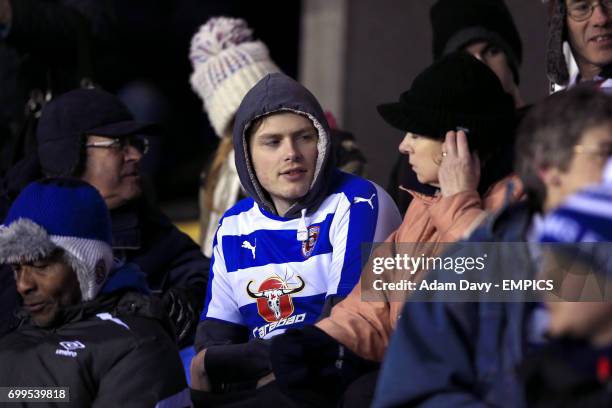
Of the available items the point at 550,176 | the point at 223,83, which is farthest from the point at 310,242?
the point at 223,83

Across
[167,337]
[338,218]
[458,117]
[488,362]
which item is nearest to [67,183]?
[167,337]

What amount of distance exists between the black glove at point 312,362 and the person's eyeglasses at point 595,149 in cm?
116

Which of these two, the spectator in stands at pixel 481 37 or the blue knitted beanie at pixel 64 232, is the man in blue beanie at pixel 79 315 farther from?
the spectator in stands at pixel 481 37

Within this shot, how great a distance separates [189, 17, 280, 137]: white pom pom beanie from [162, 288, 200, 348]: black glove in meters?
1.28

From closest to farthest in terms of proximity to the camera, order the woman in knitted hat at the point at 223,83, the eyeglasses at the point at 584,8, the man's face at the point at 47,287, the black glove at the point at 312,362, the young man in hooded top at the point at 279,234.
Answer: the black glove at the point at 312,362, the man's face at the point at 47,287, the young man in hooded top at the point at 279,234, the eyeglasses at the point at 584,8, the woman in knitted hat at the point at 223,83

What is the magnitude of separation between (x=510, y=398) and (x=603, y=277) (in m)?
0.33

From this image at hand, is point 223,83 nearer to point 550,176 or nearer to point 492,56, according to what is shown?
point 492,56

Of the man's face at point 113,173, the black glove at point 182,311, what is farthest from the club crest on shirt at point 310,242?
the man's face at point 113,173

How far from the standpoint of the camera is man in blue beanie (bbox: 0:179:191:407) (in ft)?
11.7

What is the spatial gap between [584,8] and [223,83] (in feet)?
6.71

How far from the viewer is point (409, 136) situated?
12.9ft

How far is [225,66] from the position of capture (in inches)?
230

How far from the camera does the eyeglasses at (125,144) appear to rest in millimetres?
5066

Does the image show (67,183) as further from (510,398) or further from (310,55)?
(310,55)
